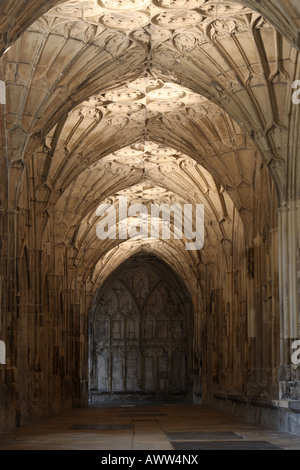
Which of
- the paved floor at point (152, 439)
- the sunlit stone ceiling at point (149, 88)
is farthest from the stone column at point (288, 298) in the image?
Result: the paved floor at point (152, 439)

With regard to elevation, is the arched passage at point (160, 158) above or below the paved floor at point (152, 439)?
above

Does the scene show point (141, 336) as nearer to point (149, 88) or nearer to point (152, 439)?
point (149, 88)

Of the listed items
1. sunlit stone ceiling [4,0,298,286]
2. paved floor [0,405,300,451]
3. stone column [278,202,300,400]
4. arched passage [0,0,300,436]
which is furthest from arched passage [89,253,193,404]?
paved floor [0,405,300,451]

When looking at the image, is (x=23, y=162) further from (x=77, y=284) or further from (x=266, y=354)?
(x=77, y=284)

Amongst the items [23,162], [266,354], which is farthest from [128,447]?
[266,354]

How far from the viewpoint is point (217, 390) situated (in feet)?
79.9

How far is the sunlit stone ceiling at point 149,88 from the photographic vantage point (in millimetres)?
13445

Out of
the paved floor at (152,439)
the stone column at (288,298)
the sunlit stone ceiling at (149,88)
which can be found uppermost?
the sunlit stone ceiling at (149,88)

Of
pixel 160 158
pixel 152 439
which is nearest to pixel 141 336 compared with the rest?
pixel 160 158

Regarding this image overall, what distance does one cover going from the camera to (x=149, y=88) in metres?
17.0

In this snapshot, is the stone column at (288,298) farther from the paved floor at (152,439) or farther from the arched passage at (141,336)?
the arched passage at (141,336)

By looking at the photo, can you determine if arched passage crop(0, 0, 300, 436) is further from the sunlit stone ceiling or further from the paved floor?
the paved floor

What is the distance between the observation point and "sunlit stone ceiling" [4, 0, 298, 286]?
13.4 meters
